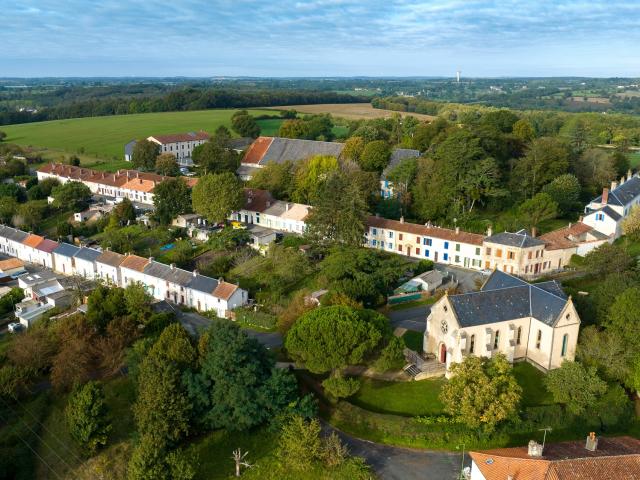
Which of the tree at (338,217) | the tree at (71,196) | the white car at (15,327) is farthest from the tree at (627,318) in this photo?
the tree at (71,196)

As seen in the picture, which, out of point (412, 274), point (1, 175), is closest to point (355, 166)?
point (412, 274)

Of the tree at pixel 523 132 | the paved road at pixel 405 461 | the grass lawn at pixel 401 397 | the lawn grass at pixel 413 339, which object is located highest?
the tree at pixel 523 132

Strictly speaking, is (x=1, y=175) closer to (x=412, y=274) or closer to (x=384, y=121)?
(x=384, y=121)

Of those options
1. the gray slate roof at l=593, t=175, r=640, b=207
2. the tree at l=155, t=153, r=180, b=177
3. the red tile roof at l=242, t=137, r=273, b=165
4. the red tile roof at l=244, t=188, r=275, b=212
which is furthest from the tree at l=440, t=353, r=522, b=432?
the tree at l=155, t=153, r=180, b=177

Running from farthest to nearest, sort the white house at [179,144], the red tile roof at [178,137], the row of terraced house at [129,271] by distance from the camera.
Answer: the red tile roof at [178,137]
the white house at [179,144]
the row of terraced house at [129,271]

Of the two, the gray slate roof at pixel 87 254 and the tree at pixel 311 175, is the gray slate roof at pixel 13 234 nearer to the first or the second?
the gray slate roof at pixel 87 254

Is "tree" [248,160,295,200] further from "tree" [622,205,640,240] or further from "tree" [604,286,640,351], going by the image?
"tree" [604,286,640,351]
